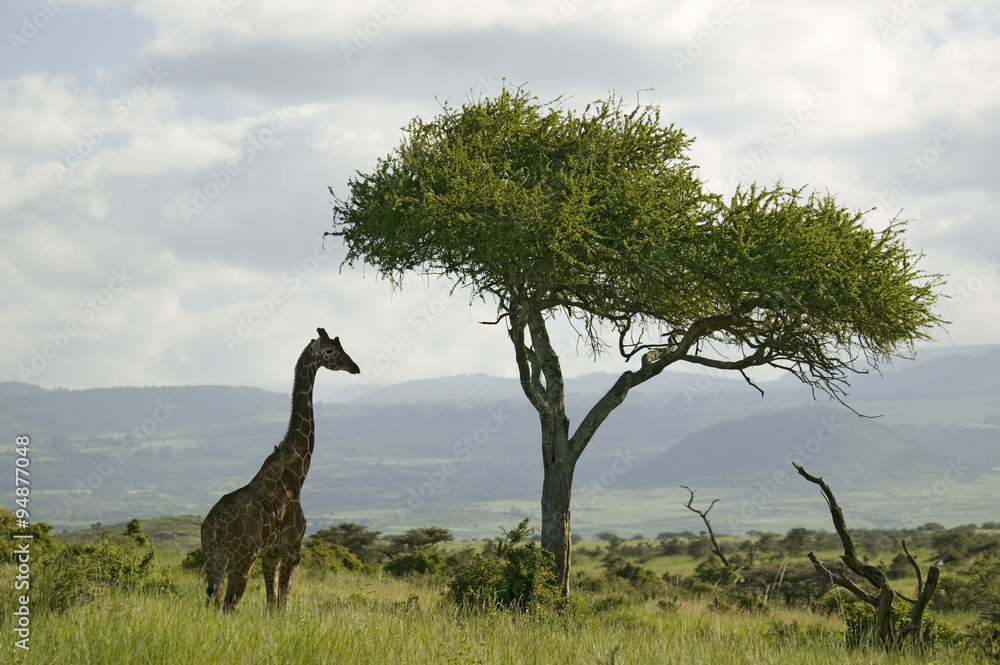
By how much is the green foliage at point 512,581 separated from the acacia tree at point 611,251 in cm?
282

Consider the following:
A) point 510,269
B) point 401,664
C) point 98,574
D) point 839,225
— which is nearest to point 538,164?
point 510,269

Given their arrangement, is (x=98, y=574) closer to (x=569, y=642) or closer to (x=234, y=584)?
(x=234, y=584)

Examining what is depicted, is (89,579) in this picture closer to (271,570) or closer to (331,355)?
(271,570)

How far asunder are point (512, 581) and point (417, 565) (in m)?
13.7

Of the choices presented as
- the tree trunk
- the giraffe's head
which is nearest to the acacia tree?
the tree trunk

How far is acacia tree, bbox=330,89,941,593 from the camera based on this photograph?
864 inches

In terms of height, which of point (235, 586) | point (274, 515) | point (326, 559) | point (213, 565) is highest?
point (274, 515)

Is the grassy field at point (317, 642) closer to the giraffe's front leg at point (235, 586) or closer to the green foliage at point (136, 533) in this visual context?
the giraffe's front leg at point (235, 586)

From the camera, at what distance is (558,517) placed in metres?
23.1

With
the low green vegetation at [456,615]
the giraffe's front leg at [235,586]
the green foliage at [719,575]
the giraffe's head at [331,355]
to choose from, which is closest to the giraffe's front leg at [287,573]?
the low green vegetation at [456,615]

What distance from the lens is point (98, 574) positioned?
1655cm

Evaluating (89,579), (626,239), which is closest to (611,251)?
(626,239)

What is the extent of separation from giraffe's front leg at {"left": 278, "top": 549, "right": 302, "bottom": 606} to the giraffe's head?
128 inches

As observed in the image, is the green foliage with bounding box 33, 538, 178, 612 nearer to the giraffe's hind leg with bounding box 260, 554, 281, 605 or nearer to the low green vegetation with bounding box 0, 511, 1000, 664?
the low green vegetation with bounding box 0, 511, 1000, 664
